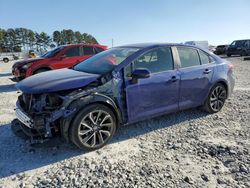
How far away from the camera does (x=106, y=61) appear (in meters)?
4.71

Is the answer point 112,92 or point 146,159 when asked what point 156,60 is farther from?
point 146,159

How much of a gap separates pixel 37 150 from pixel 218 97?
3980 mm

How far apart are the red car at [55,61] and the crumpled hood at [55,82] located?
5.36 metres

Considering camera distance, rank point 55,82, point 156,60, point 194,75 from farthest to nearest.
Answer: point 194,75
point 156,60
point 55,82

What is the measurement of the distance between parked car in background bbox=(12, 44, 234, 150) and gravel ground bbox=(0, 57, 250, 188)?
347 millimetres

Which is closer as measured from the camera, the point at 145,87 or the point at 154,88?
the point at 145,87

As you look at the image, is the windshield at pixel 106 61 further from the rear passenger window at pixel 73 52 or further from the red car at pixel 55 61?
the rear passenger window at pixel 73 52

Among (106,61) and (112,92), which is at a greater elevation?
(106,61)

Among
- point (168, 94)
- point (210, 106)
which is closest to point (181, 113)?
point (210, 106)

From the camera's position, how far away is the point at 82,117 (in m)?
3.80

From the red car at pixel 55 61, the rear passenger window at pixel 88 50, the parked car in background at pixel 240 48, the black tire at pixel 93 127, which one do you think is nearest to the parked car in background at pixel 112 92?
the black tire at pixel 93 127

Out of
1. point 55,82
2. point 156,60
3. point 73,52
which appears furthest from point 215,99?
point 73,52

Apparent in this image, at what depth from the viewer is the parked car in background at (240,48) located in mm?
24750

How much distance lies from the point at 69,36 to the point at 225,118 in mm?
85544
